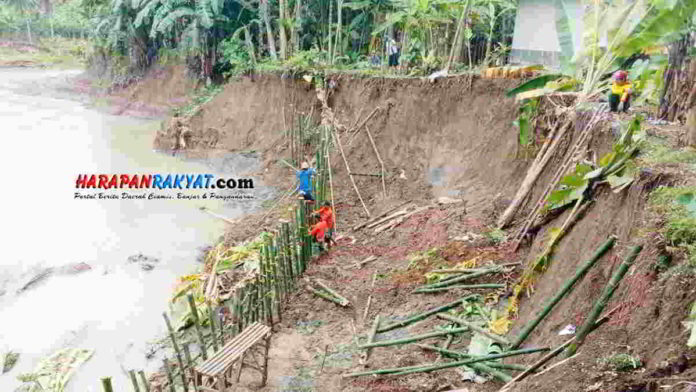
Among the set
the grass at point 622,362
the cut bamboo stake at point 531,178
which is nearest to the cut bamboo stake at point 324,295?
the cut bamboo stake at point 531,178

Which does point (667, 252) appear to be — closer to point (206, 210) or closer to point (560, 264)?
point (560, 264)

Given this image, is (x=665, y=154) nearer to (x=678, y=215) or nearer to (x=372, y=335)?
(x=678, y=215)

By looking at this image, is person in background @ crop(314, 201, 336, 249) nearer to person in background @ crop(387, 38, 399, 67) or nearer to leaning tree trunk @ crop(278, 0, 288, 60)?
person in background @ crop(387, 38, 399, 67)

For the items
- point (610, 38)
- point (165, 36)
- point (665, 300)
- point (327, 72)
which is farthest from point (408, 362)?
point (165, 36)

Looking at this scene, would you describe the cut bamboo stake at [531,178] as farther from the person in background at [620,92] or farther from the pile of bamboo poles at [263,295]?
the pile of bamboo poles at [263,295]

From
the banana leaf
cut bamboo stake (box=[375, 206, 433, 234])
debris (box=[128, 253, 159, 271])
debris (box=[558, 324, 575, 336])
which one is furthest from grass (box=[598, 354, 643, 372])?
debris (box=[128, 253, 159, 271])

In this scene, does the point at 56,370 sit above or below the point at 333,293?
below

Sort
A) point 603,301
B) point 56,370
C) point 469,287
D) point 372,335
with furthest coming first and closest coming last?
point 56,370, point 469,287, point 372,335, point 603,301

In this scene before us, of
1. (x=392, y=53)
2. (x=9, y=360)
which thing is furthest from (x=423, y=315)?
(x=392, y=53)

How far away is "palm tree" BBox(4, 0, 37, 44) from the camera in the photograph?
38.1 metres

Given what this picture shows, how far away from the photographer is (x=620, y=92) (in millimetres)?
7082

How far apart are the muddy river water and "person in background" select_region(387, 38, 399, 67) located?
15.1 ft

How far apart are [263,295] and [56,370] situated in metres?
2.76

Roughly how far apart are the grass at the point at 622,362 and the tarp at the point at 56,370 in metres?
5.94
